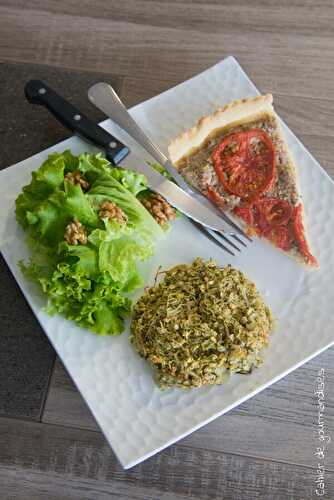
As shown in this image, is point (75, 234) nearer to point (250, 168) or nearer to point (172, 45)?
point (250, 168)

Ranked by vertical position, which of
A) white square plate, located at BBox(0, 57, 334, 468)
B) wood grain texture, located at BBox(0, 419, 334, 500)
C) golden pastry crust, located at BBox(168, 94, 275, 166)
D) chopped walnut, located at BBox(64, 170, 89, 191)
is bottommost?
wood grain texture, located at BBox(0, 419, 334, 500)

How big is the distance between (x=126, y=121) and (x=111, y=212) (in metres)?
0.61

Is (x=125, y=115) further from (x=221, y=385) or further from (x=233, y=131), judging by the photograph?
(x=221, y=385)

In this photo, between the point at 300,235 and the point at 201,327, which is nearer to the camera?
the point at 201,327

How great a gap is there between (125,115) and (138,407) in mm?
1362

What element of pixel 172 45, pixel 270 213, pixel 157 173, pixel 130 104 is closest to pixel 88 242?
pixel 157 173

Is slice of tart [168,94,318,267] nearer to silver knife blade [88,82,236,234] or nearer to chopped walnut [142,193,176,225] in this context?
silver knife blade [88,82,236,234]

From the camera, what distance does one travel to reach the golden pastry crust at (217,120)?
274 centimetres

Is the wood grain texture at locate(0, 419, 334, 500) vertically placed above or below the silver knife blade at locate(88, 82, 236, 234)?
below

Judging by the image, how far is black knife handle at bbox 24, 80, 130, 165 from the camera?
2658 millimetres

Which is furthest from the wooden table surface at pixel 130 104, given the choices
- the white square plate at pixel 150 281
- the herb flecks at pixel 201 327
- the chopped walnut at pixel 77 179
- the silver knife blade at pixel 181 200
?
the silver knife blade at pixel 181 200

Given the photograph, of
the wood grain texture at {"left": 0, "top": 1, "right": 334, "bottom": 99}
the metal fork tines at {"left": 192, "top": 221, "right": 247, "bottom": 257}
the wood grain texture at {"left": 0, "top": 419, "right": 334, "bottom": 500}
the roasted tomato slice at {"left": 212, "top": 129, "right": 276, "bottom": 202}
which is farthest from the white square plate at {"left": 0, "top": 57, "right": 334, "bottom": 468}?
the wood grain texture at {"left": 0, "top": 1, "right": 334, "bottom": 99}

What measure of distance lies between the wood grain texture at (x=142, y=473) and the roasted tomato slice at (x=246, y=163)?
46.5 inches

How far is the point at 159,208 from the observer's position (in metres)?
2.59
